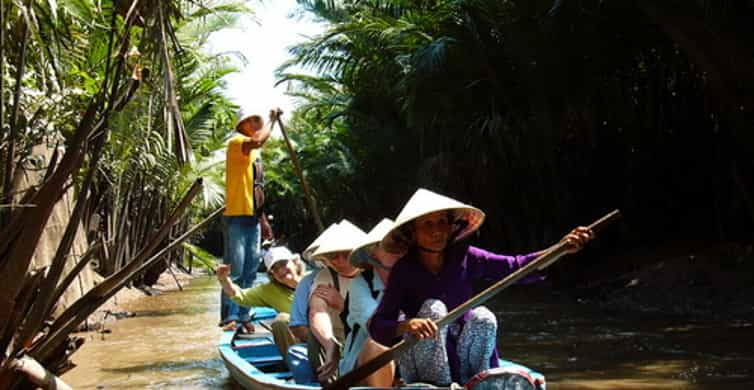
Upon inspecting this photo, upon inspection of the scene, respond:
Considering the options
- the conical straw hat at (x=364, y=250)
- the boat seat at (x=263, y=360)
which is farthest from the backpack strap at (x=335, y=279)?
the boat seat at (x=263, y=360)

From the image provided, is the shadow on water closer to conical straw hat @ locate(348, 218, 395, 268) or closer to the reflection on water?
conical straw hat @ locate(348, 218, 395, 268)

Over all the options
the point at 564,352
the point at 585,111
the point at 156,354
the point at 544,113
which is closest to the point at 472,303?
the point at 564,352

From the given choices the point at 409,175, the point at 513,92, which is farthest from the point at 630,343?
the point at 409,175

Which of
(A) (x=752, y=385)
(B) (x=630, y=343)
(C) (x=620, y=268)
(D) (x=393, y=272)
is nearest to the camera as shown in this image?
(D) (x=393, y=272)

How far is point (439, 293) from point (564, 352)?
17.4 ft

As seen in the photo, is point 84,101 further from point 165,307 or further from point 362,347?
point 165,307

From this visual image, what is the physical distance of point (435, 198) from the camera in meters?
4.73

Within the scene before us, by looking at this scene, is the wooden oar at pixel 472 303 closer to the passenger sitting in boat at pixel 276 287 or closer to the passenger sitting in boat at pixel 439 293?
the passenger sitting in boat at pixel 439 293

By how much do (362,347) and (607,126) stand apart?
1257 centimetres

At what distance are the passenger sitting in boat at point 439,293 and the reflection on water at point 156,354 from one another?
141 inches

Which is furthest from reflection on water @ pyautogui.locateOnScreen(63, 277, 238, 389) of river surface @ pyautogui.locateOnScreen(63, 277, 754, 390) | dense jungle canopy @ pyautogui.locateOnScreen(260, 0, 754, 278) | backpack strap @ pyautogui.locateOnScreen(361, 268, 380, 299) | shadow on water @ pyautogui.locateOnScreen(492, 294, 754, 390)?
dense jungle canopy @ pyautogui.locateOnScreen(260, 0, 754, 278)

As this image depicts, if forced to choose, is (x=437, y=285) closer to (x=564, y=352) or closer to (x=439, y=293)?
(x=439, y=293)

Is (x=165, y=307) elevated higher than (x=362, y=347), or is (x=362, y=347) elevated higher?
(x=362, y=347)

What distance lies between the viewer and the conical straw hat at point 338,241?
18.7 ft
